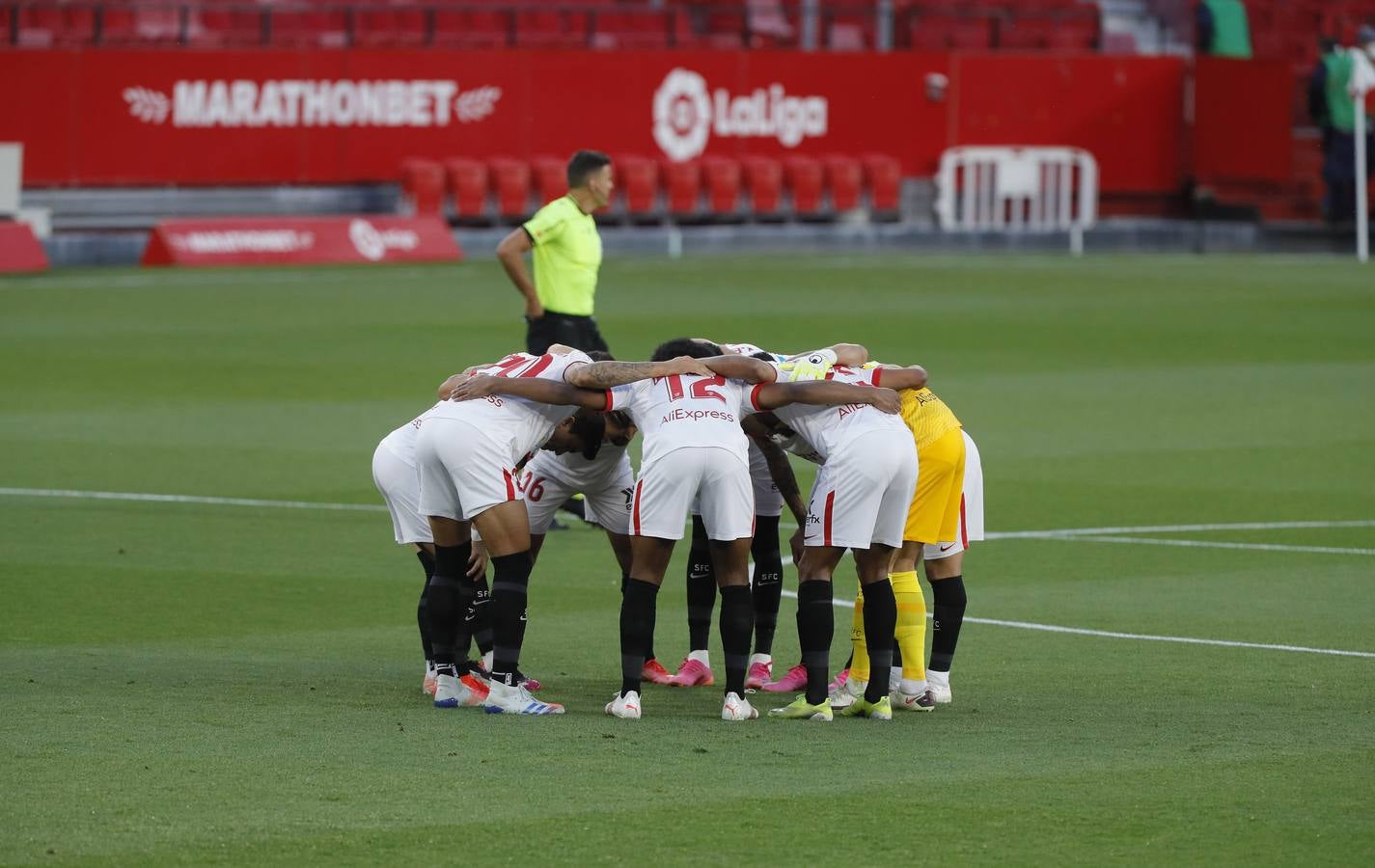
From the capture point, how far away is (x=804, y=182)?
1554 inches

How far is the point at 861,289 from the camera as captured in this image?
31.0 meters

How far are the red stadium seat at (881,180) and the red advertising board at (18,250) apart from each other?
14986 mm

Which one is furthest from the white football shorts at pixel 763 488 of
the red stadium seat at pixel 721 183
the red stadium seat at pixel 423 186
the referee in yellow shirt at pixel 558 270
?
the red stadium seat at pixel 721 183

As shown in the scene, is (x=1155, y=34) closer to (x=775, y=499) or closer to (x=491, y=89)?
(x=491, y=89)

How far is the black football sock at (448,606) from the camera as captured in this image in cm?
896

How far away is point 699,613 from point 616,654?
66cm

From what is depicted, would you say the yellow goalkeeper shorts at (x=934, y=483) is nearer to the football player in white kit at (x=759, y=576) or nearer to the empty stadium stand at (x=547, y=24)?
the football player in white kit at (x=759, y=576)

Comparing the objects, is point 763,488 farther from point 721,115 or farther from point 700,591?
point 721,115

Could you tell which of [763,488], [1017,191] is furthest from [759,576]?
[1017,191]

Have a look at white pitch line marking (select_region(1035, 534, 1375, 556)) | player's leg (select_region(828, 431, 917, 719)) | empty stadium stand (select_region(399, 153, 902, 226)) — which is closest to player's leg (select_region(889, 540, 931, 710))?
player's leg (select_region(828, 431, 917, 719))

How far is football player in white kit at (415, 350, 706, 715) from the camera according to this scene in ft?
28.8

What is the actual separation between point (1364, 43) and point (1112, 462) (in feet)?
80.1

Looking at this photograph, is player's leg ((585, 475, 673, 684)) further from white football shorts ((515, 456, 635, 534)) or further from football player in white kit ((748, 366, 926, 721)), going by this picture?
football player in white kit ((748, 366, 926, 721))

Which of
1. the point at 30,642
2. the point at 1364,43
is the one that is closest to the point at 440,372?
the point at 30,642
